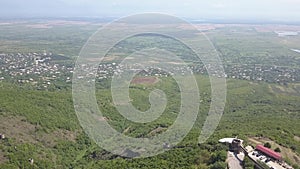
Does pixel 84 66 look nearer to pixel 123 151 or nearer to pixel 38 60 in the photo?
pixel 38 60

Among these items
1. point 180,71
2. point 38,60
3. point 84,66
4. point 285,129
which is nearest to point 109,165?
point 285,129

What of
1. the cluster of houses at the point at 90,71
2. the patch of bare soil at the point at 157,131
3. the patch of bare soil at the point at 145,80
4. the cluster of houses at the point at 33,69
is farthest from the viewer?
the cluster of houses at the point at 90,71

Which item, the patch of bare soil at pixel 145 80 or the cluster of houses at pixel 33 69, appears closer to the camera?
the patch of bare soil at pixel 145 80

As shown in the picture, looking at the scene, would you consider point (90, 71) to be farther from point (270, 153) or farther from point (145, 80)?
point (270, 153)

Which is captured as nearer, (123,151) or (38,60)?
(123,151)

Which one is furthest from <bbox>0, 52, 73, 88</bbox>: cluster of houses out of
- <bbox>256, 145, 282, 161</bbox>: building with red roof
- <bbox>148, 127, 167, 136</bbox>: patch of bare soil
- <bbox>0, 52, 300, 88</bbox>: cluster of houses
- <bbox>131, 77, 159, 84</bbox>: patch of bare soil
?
<bbox>256, 145, 282, 161</bbox>: building with red roof

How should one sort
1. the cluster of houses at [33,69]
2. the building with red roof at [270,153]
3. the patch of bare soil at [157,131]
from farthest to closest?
the cluster of houses at [33,69]
the patch of bare soil at [157,131]
the building with red roof at [270,153]

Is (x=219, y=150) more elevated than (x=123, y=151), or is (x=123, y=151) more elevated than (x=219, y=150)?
(x=219, y=150)

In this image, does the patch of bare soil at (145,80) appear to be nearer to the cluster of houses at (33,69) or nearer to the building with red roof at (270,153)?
the cluster of houses at (33,69)

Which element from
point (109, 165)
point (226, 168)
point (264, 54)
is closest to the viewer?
point (226, 168)

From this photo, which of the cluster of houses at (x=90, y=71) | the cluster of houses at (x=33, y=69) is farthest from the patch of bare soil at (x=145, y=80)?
the cluster of houses at (x=33, y=69)

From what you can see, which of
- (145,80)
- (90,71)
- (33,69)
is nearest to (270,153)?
(145,80)
